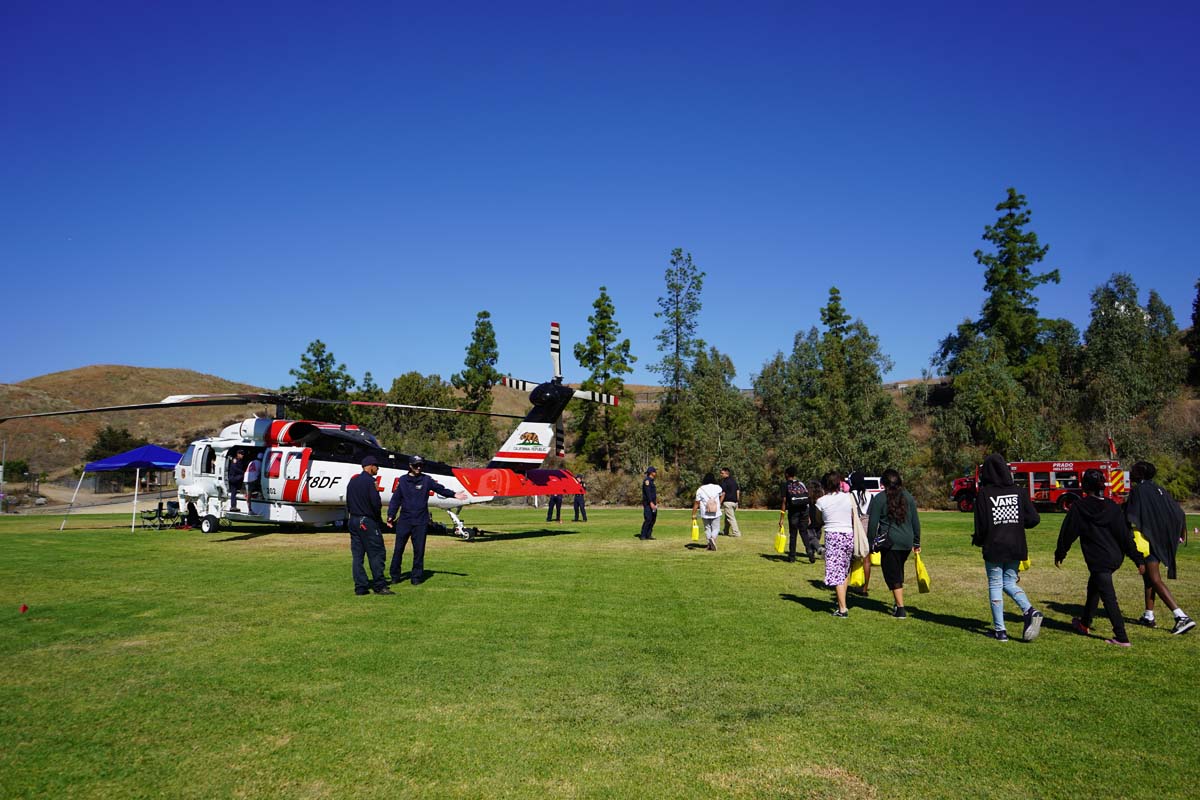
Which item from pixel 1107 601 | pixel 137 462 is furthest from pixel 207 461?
pixel 1107 601

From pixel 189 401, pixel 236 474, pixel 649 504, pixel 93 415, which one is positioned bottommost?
pixel 649 504

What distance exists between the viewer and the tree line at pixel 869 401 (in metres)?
43.2

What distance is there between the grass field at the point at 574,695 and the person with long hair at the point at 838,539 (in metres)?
0.56

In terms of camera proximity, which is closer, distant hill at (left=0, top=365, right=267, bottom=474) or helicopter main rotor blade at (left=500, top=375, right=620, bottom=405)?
helicopter main rotor blade at (left=500, top=375, right=620, bottom=405)

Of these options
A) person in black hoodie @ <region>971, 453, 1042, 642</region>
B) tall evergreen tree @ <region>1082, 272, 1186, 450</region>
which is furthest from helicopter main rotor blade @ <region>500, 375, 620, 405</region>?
tall evergreen tree @ <region>1082, 272, 1186, 450</region>

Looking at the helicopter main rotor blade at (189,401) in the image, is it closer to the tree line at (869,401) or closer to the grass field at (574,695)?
the grass field at (574,695)

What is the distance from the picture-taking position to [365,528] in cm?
1094

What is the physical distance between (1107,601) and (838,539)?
2.94m

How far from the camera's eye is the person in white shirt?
9.63 meters

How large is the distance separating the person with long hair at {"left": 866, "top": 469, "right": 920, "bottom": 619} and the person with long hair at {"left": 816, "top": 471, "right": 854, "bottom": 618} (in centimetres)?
33

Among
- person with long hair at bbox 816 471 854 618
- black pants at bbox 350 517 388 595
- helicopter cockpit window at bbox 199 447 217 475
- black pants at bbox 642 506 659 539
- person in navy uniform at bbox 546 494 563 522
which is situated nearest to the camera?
person with long hair at bbox 816 471 854 618

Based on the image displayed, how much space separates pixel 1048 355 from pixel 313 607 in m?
62.0

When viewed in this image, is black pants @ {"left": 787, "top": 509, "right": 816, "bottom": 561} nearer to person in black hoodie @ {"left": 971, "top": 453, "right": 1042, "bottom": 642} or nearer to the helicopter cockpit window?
person in black hoodie @ {"left": 971, "top": 453, "right": 1042, "bottom": 642}

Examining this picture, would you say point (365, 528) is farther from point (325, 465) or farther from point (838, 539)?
point (325, 465)
